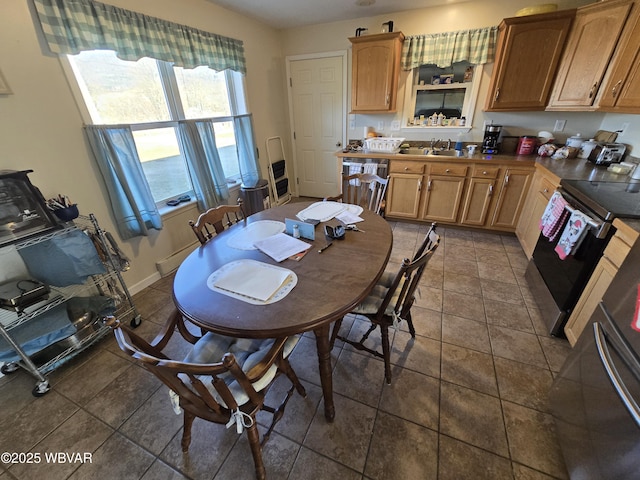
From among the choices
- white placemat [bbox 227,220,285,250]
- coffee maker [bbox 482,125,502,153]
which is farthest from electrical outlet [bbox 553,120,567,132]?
white placemat [bbox 227,220,285,250]

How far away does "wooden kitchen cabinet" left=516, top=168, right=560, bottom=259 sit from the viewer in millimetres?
2318

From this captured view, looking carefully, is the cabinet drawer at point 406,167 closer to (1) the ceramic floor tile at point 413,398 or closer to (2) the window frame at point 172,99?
(2) the window frame at point 172,99

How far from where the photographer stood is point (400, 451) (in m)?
1.22

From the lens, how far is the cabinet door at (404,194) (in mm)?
3273

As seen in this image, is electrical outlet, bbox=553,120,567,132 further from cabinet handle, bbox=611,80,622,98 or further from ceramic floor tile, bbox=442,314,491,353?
ceramic floor tile, bbox=442,314,491,353

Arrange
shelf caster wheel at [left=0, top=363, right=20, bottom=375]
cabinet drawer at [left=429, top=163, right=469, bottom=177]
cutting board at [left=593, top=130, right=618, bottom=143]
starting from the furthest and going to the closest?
1. cabinet drawer at [left=429, top=163, right=469, bottom=177]
2. cutting board at [left=593, top=130, right=618, bottom=143]
3. shelf caster wheel at [left=0, top=363, right=20, bottom=375]

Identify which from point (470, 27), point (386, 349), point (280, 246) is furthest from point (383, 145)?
point (386, 349)

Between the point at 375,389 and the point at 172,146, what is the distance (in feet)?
9.09

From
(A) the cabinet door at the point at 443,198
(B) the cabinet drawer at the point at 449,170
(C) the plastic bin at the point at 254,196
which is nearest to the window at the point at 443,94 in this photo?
(B) the cabinet drawer at the point at 449,170

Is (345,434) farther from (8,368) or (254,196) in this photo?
(254,196)

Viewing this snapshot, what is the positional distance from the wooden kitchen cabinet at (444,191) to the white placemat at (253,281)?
8.48 ft

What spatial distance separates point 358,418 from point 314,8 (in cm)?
389

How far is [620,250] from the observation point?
132cm

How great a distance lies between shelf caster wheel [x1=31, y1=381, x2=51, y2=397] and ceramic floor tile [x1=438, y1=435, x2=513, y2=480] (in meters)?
2.13
